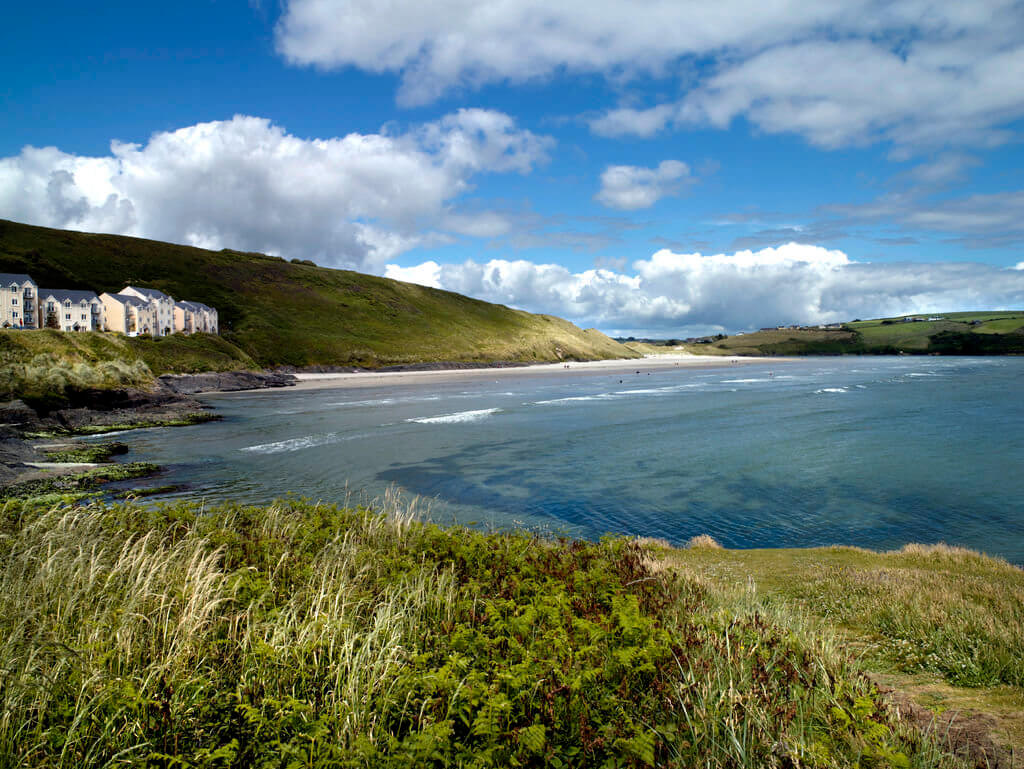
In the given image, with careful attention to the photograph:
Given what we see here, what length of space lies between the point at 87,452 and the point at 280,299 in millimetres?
→ 125538

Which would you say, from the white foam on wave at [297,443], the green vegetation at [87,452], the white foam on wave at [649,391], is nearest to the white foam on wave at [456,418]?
the white foam on wave at [297,443]

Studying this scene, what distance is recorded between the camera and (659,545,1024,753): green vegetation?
6.97m

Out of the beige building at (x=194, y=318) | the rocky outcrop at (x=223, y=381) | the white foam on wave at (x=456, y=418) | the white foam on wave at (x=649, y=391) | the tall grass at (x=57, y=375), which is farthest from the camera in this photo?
the beige building at (x=194, y=318)

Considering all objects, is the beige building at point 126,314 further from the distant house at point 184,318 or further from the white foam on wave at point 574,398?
the white foam on wave at point 574,398

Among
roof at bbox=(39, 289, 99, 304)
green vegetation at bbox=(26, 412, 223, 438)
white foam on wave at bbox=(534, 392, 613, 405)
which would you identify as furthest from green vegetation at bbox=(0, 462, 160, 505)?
roof at bbox=(39, 289, 99, 304)

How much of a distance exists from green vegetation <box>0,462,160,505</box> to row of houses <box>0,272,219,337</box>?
7081 centimetres

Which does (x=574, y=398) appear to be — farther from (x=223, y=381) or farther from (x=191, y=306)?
(x=191, y=306)

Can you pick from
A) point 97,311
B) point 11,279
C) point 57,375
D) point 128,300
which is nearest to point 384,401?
point 57,375

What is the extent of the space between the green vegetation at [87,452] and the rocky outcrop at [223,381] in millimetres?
46207

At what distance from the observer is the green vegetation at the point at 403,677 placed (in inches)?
175

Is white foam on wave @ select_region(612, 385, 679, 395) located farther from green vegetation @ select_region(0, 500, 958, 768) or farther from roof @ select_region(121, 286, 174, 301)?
roof @ select_region(121, 286, 174, 301)

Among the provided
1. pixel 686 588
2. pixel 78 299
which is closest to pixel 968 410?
pixel 686 588

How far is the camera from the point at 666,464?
28.9 metres

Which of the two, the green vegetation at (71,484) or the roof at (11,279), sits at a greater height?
the roof at (11,279)
